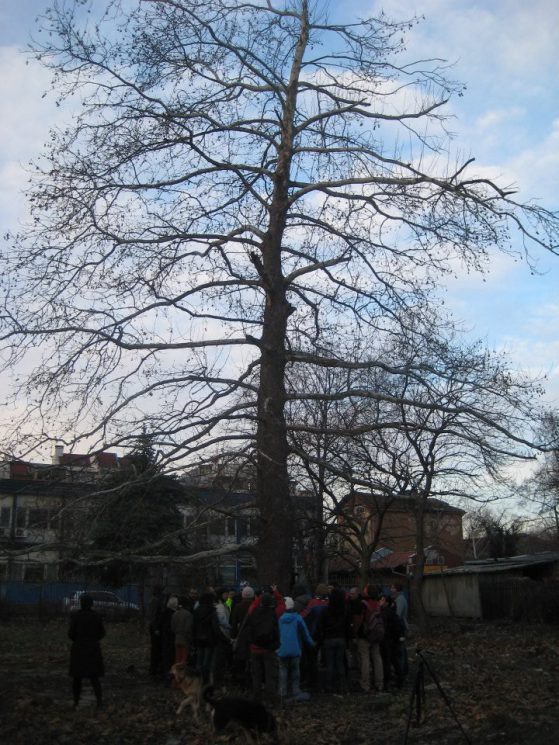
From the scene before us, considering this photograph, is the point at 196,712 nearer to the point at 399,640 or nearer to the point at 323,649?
the point at 323,649

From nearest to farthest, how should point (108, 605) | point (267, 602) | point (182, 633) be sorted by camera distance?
point (267, 602)
point (182, 633)
point (108, 605)

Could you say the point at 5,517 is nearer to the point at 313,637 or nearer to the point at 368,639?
the point at 313,637

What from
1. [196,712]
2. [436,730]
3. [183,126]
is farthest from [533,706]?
[183,126]

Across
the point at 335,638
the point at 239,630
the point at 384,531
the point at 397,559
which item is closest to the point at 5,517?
the point at 384,531

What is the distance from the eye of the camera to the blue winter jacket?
12.5 metres

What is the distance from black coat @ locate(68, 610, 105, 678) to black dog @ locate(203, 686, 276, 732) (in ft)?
9.65

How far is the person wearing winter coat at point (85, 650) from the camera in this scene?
1167 cm

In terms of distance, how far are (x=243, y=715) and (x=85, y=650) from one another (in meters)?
3.39

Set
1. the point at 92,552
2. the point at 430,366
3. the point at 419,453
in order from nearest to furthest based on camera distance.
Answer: the point at 92,552
the point at 430,366
the point at 419,453

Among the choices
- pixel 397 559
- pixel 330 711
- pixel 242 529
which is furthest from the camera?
pixel 397 559

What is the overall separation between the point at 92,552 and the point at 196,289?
455 cm

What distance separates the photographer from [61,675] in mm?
15805

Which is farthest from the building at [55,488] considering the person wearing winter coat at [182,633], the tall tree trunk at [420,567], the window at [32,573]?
the window at [32,573]

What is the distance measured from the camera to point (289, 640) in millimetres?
12500
